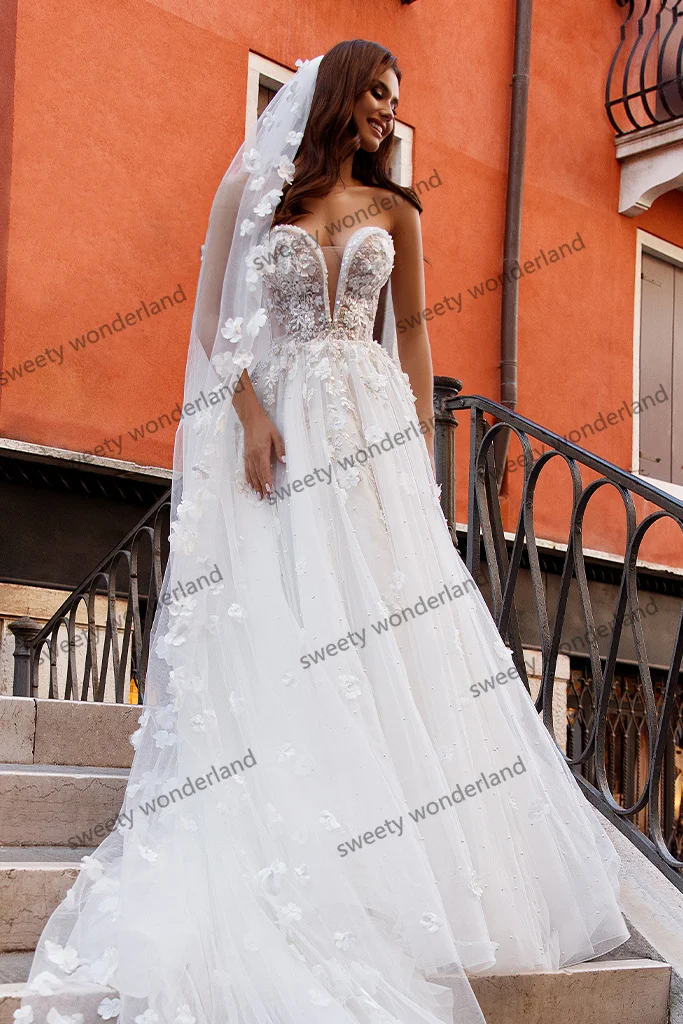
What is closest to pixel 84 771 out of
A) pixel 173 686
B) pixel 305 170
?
pixel 173 686

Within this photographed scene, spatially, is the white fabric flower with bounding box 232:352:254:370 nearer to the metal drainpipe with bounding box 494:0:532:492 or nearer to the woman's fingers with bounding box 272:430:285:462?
the woman's fingers with bounding box 272:430:285:462

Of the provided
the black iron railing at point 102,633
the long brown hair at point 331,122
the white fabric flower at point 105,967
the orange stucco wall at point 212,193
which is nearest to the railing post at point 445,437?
the long brown hair at point 331,122

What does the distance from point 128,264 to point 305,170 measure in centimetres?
381

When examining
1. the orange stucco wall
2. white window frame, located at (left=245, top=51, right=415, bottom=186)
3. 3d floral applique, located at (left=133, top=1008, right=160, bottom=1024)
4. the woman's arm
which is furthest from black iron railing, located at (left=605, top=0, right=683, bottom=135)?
3d floral applique, located at (left=133, top=1008, right=160, bottom=1024)

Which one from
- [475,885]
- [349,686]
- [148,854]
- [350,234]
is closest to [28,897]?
[148,854]

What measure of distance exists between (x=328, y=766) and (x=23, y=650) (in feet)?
11.6

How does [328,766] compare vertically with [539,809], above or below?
above

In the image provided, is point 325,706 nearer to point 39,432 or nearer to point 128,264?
point 39,432

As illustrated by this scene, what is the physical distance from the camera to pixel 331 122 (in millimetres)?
2994

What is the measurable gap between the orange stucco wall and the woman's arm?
3330 millimetres

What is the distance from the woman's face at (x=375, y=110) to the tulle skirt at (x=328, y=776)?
52 cm

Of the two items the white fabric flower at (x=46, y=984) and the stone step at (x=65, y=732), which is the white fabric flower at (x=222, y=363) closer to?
the stone step at (x=65, y=732)

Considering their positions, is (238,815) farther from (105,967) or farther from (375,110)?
(375,110)

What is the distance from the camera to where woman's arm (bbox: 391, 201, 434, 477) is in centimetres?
316
